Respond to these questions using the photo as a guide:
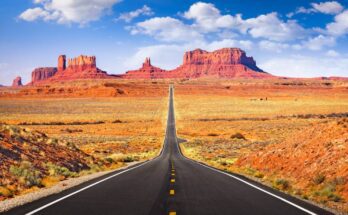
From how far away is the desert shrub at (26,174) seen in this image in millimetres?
14016

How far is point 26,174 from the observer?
579 inches

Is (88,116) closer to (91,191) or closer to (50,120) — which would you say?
(50,120)

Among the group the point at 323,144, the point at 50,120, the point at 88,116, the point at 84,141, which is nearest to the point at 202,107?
the point at 88,116

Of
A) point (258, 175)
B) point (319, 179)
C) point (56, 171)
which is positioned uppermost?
point (319, 179)

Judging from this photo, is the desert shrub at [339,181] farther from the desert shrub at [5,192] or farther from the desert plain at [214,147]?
the desert shrub at [5,192]

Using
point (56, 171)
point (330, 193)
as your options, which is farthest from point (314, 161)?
point (56, 171)

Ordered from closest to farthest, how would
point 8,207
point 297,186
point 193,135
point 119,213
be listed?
point 119,213 < point 8,207 < point 297,186 < point 193,135

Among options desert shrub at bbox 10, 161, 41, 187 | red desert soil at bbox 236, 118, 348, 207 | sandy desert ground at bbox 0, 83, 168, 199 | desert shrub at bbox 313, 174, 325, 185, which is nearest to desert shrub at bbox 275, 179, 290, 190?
red desert soil at bbox 236, 118, 348, 207

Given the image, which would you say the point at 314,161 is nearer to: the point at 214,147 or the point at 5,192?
the point at 5,192

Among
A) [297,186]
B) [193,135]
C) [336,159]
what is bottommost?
[193,135]

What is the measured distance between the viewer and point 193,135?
230ft

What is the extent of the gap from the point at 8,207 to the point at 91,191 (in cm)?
327

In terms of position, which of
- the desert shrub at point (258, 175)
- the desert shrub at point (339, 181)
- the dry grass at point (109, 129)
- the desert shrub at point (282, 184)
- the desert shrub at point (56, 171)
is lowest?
the dry grass at point (109, 129)

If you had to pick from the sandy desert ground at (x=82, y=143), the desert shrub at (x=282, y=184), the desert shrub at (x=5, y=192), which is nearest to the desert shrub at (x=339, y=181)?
the desert shrub at (x=282, y=184)
